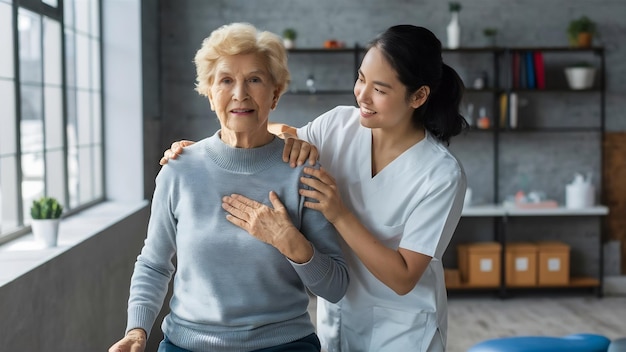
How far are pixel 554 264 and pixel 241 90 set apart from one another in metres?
4.82

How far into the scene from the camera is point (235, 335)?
1.94m

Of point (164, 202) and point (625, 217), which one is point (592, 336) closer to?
point (164, 202)

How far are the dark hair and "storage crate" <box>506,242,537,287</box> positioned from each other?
165 inches

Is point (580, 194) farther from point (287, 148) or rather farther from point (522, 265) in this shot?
point (287, 148)

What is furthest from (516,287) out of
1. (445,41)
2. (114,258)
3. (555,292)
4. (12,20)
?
(12,20)

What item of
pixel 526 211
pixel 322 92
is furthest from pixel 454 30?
pixel 526 211

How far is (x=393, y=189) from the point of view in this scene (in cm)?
220

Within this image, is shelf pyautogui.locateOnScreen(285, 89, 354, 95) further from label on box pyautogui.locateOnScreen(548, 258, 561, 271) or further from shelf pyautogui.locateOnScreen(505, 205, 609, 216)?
label on box pyautogui.locateOnScreen(548, 258, 561, 271)

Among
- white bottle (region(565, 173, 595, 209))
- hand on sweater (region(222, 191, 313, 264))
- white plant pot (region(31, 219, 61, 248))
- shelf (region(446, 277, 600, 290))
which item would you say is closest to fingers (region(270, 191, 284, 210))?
hand on sweater (region(222, 191, 313, 264))

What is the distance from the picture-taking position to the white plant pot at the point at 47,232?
138 inches

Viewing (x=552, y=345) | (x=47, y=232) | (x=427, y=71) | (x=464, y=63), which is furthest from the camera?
(x=464, y=63)

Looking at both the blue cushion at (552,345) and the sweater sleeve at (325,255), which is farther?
the blue cushion at (552,345)

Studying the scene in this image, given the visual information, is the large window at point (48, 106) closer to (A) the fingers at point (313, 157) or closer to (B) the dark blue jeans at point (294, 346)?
(B) the dark blue jeans at point (294, 346)

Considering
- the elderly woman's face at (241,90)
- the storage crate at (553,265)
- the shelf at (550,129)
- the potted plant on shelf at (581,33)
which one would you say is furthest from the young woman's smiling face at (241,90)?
the potted plant on shelf at (581,33)
